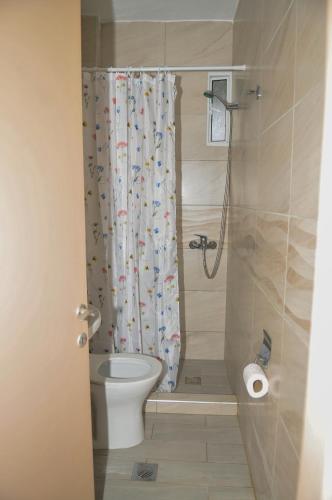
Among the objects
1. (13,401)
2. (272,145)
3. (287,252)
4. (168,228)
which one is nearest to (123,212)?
(168,228)

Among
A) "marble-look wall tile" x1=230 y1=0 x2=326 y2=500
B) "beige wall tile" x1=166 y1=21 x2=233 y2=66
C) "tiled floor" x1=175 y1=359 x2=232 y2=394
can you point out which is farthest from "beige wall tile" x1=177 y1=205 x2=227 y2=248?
"beige wall tile" x1=166 y1=21 x2=233 y2=66

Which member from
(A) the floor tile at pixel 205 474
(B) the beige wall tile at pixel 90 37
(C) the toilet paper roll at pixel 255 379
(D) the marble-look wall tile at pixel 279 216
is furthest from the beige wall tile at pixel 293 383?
(B) the beige wall tile at pixel 90 37

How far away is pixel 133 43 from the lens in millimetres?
2371

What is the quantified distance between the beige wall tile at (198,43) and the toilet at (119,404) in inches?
81.8

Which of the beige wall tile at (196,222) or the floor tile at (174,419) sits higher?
the beige wall tile at (196,222)

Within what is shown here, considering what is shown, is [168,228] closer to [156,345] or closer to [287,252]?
[156,345]

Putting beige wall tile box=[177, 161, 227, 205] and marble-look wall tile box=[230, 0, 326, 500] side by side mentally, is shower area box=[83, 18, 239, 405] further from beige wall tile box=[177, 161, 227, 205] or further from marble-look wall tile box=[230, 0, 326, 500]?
marble-look wall tile box=[230, 0, 326, 500]

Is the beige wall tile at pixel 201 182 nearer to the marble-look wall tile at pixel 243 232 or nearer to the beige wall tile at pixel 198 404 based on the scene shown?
the marble-look wall tile at pixel 243 232

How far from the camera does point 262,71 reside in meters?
1.40

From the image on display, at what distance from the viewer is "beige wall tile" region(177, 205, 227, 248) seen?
248 cm

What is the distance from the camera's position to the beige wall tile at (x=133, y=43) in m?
2.36

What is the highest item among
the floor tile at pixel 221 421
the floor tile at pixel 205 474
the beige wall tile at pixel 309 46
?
the beige wall tile at pixel 309 46

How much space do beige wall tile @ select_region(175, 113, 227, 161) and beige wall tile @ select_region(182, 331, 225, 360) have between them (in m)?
1.34

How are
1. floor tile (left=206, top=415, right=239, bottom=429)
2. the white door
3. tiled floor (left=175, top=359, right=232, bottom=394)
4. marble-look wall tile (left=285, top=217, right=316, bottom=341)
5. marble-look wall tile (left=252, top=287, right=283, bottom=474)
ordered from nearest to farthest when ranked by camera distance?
the white door < marble-look wall tile (left=285, top=217, right=316, bottom=341) < marble-look wall tile (left=252, top=287, right=283, bottom=474) < floor tile (left=206, top=415, right=239, bottom=429) < tiled floor (left=175, top=359, right=232, bottom=394)
